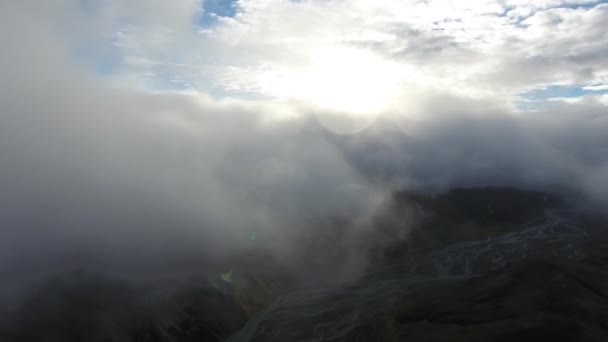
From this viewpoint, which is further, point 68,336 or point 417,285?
point 417,285

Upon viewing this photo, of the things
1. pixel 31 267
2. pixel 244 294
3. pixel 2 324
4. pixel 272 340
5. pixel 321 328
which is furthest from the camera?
pixel 244 294

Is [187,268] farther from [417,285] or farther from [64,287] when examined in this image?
[417,285]

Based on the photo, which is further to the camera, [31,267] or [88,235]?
[88,235]

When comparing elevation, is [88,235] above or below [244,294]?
above

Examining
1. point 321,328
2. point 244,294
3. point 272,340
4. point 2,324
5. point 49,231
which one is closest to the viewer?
point 2,324

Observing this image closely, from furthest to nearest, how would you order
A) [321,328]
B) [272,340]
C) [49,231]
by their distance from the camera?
[49,231]
[321,328]
[272,340]

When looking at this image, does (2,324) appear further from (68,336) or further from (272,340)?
(272,340)

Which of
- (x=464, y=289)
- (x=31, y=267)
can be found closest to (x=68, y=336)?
(x=31, y=267)


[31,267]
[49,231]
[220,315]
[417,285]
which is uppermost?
→ [49,231]

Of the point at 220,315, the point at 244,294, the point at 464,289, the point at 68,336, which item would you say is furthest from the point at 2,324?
the point at 464,289
